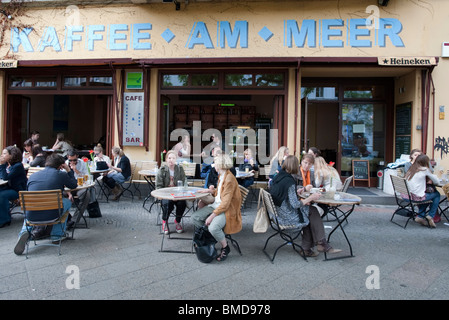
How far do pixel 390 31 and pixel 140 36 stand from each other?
649 centimetres

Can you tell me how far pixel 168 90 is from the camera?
30.1ft

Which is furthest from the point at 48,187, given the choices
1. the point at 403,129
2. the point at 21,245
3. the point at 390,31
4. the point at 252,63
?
the point at 403,129

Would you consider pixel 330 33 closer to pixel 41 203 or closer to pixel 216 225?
pixel 216 225

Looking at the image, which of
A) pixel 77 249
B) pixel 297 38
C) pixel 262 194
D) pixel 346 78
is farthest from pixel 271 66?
pixel 77 249

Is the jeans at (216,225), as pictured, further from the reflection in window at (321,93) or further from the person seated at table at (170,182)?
the reflection in window at (321,93)

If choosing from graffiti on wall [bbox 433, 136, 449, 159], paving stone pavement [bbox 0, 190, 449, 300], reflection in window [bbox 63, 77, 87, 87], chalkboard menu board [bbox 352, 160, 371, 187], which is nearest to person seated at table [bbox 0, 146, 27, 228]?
paving stone pavement [bbox 0, 190, 449, 300]

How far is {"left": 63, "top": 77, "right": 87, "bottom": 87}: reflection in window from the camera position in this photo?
9.53m

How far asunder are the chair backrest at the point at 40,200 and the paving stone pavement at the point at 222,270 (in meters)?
0.65

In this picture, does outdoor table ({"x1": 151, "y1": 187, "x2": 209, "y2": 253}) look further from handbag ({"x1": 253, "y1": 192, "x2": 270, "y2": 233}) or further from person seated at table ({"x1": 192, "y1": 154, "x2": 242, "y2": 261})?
handbag ({"x1": 253, "y1": 192, "x2": 270, "y2": 233})

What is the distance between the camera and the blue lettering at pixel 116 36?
9227 millimetres

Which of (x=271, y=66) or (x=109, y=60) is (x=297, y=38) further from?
(x=109, y=60)

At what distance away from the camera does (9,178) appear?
5.97 m
